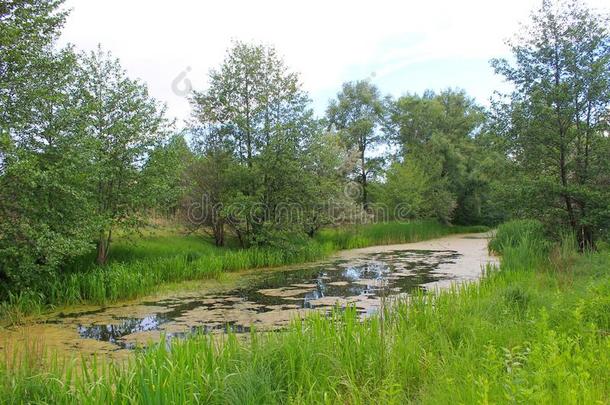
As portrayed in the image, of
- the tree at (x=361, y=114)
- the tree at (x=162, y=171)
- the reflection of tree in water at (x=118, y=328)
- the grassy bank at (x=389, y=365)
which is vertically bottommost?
the reflection of tree in water at (x=118, y=328)

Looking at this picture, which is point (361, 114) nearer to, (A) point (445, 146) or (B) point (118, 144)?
(A) point (445, 146)

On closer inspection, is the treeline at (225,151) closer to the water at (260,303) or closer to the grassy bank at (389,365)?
the water at (260,303)

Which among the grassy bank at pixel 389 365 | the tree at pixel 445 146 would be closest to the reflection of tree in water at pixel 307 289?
the grassy bank at pixel 389 365

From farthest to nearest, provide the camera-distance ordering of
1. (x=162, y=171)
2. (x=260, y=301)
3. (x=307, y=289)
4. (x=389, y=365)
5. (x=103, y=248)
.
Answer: (x=162, y=171), (x=103, y=248), (x=307, y=289), (x=260, y=301), (x=389, y=365)

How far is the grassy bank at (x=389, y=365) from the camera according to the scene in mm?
3359

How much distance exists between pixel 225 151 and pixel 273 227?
3.71 m

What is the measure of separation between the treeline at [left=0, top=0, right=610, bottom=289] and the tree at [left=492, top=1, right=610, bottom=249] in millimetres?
34

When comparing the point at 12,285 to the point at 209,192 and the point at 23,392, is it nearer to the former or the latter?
the point at 23,392

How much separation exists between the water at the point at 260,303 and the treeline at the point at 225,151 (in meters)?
2.05

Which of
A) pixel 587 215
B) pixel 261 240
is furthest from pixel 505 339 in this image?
pixel 261 240

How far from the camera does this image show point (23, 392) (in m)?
3.90

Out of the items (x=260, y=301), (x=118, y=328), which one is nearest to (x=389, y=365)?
(x=118, y=328)

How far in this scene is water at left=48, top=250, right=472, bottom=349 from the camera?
25.9ft

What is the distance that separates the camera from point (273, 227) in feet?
58.5
